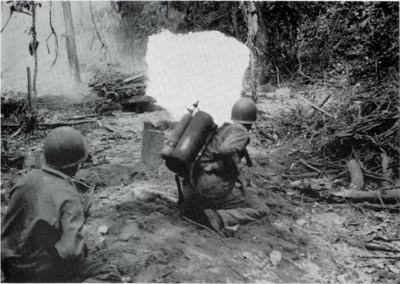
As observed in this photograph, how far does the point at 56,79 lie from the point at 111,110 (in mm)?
7883

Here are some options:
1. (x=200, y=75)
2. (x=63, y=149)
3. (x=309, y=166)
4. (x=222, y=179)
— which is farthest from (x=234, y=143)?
(x=200, y=75)

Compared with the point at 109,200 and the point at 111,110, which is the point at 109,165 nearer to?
the point at 109,200

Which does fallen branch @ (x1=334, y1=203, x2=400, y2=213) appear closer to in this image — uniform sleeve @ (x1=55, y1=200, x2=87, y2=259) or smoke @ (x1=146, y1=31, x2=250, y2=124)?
smoke @ (x1=146, y1=31, x2=250, y2=124)

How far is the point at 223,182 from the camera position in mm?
4855

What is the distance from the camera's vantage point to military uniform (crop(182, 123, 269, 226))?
4711 mm

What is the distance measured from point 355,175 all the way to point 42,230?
534 centimetres

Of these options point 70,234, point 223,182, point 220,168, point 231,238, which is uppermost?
point 70,234

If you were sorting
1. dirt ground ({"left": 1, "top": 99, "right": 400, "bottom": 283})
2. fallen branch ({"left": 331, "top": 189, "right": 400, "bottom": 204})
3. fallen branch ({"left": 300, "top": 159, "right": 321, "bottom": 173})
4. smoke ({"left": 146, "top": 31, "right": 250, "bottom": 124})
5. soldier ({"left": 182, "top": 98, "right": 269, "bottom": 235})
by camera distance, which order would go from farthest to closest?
1. smoke ({"left": 146, "top": 31, "right": 250, "bottom": 124})
2. fallen branch ({"left": 300, "top": 159, "right": 321, "bottom": 173})
3. fallen branch ({"left": 331, "top": 189, "right": 400, "bottom": 204})
4. soldier ({"left": 182, "top": 98, "right": 269, "bottom": 235})
5. dirt ground ({"left": 1, "top": 99, "right": 400, "bottom": 283})

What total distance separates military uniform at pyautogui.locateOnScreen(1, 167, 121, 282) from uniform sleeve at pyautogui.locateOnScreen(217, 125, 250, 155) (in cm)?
216

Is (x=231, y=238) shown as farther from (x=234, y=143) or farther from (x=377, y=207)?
(x=377, y=207)

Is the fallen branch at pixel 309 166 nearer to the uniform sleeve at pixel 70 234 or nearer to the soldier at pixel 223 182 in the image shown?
the soldier at pixel 223 182

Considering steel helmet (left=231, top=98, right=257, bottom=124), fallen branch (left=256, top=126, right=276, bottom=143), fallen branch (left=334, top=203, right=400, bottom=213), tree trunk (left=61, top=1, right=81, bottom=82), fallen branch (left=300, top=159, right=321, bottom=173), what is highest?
tree trunk (left=61, top=1, right=81, bottom=82)

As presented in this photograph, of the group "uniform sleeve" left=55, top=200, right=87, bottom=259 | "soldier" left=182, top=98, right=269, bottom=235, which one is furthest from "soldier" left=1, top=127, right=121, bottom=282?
"soldier" left=182, top=98, right=269, bottom=235

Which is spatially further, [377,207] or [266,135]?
[266,135]
